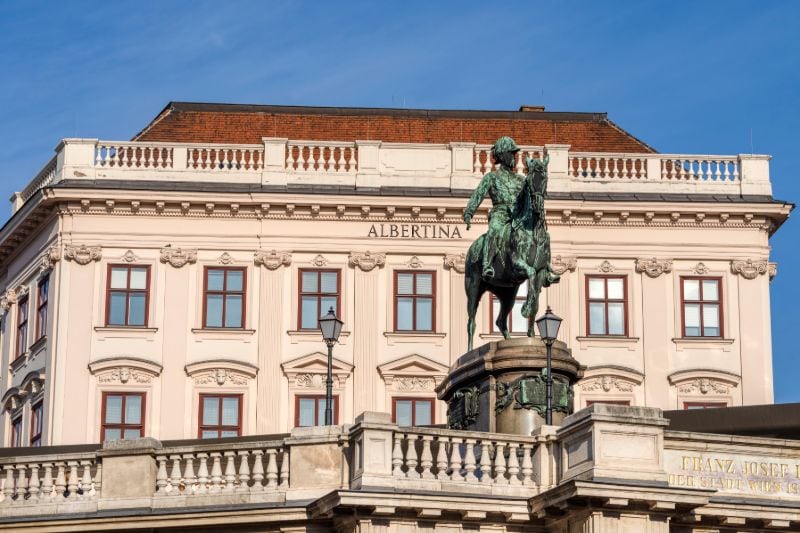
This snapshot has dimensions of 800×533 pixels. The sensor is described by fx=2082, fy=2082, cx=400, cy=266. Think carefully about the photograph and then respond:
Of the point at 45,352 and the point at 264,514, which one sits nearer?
the point at 264,514

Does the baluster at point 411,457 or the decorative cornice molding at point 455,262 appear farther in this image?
the decorative cornice molding at point 455,262

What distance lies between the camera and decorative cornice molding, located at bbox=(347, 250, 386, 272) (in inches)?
2320

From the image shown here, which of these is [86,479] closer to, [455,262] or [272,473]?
[272,473]

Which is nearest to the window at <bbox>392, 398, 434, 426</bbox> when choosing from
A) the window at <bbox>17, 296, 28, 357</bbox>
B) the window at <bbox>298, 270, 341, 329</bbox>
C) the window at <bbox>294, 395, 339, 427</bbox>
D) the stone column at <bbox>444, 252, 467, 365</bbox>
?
the stone column at <bbox>444, 252, 467, 365</bbox>

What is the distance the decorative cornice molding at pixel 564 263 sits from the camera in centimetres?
5944

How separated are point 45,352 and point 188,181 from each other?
6324 mm

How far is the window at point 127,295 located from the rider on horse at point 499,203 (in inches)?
988

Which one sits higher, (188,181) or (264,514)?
(188,181)

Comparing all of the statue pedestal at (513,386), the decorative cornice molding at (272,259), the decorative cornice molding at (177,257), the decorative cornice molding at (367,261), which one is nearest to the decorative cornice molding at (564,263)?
the decorative cornice molding at (367,261)

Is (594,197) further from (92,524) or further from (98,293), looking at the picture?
(92,524)

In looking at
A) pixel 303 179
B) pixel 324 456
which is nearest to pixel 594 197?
pixel 303 179

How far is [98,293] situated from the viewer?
58.4 m

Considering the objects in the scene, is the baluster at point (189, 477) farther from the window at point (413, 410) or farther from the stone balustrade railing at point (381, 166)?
the stone balustrade railing at point (381, 166)

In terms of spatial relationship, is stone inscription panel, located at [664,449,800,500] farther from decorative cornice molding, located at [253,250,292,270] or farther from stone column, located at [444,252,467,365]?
decorative cornice molding, located at [253,250,292,270]
